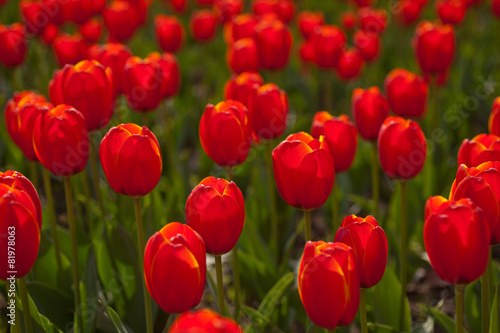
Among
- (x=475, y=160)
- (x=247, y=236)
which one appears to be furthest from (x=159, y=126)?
(x=475, y=160)

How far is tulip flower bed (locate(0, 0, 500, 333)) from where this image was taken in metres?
1.30

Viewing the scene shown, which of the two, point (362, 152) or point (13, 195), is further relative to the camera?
point (362, 152)

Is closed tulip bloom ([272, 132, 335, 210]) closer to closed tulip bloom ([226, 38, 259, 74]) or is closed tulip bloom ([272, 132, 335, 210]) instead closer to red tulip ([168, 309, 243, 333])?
red tulip ([168, 309, 243, 333])

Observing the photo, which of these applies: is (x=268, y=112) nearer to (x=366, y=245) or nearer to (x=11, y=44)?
(x=366, y=245)

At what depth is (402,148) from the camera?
1.79 meters

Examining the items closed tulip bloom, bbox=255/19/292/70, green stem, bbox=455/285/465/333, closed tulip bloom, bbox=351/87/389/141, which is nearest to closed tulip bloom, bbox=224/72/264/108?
closed tulip bloom, bbox=351/87/389/141

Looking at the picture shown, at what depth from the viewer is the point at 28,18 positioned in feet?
11.7

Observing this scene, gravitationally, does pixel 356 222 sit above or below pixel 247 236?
above

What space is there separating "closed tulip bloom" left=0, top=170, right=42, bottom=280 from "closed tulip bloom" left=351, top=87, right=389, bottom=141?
120 centimetres

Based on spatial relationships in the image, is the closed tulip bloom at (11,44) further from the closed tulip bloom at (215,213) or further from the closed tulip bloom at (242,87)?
the closed tulip bloom at (215,213)

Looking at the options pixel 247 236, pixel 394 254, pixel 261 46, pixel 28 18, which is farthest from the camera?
pixel 28 18

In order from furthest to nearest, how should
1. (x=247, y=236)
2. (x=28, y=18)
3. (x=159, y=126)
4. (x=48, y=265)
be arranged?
1. (x=159, y=126)
2. (x=28, y=18)
3. (x=247, y=236)
4. (x=48, y=265)

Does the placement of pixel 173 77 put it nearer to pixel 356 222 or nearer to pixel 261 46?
pixel 261 46

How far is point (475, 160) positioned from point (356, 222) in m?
0.47
